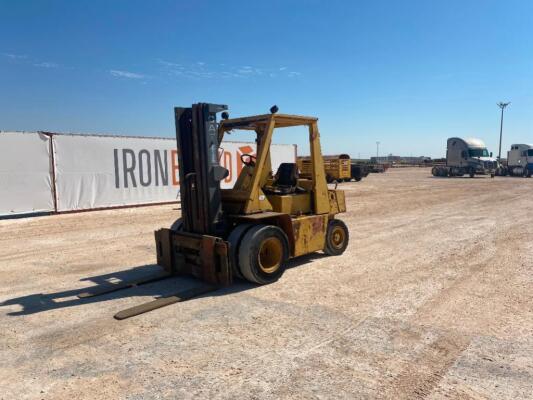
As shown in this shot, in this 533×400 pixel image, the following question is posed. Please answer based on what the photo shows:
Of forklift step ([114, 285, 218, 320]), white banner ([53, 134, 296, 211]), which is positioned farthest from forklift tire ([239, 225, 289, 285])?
white banner ([53, 134, 296, 211])

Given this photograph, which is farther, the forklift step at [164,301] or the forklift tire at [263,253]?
the forklift tire at [263,253]

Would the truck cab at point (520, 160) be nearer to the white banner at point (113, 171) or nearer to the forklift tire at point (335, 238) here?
the white banner at point (113, 171)

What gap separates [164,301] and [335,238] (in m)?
3.77

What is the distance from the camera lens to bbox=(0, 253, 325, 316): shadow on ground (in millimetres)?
5496

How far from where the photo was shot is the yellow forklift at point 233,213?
597cm

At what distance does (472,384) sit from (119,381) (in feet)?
9.50

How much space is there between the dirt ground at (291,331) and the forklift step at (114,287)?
0.13 metres

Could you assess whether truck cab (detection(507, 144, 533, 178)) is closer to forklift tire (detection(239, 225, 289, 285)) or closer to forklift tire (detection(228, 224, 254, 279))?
forklift tire (detection(239, 225, 289, 285))

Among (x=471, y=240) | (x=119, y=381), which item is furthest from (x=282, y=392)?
(x=471, y=240)

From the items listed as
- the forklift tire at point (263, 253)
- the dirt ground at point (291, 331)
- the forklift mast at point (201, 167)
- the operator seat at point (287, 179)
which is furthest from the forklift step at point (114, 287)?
the operator seat at point (287, 179)

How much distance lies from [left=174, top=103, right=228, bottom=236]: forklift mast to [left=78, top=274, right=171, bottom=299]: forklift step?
0.94 m

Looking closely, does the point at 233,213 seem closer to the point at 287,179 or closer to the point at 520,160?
the point at 287,179

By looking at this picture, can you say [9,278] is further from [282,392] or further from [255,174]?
[282,392]

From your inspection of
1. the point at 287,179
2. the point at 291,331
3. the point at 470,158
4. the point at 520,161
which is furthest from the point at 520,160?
the point at 291,331
